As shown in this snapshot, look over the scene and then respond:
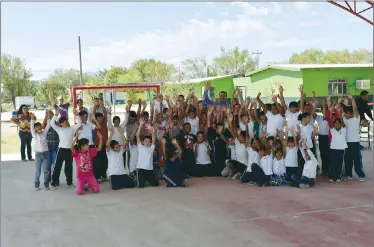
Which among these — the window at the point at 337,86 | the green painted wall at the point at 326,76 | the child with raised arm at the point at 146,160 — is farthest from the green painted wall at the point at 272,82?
the child with raised arm at the point at 146,160

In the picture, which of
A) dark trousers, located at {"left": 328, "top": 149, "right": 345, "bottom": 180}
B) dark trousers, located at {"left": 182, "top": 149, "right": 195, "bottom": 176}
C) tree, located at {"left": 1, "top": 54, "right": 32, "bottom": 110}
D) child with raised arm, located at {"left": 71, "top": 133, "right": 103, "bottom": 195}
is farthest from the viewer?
tree, located at {"left": 1, "top": 54, "right": 32, "bottom": 110}

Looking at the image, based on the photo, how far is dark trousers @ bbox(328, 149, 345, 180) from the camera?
6695mm

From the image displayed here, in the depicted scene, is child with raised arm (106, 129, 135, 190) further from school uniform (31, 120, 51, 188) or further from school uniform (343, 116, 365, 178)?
school uniform (343, 116, 365, 178)

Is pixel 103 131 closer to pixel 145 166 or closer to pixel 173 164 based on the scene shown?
pixel 145 166

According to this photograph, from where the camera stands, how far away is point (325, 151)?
711 cm

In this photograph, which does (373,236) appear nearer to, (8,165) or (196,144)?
(196,144)

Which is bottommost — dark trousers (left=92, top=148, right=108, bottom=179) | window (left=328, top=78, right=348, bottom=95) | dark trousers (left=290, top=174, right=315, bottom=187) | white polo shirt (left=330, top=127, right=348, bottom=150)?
dark trousers (left=290, top=174, right=315, bottom=187)

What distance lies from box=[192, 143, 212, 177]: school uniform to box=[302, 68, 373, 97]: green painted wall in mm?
18941

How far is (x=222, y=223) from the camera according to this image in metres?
4.66

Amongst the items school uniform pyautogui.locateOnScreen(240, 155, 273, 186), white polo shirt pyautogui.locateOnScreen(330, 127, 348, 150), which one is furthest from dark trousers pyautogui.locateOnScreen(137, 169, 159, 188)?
white polo shirt pyautogui.locateOnScreen(330, 127, 348, 150)

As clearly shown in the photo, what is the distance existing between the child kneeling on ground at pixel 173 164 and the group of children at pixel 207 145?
0.02 m

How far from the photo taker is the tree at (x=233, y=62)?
4091cm

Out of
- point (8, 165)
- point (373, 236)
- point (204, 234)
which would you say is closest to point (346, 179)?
point (373, 236)

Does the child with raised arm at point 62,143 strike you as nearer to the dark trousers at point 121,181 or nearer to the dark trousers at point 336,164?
the dark trousers at point 121,181
